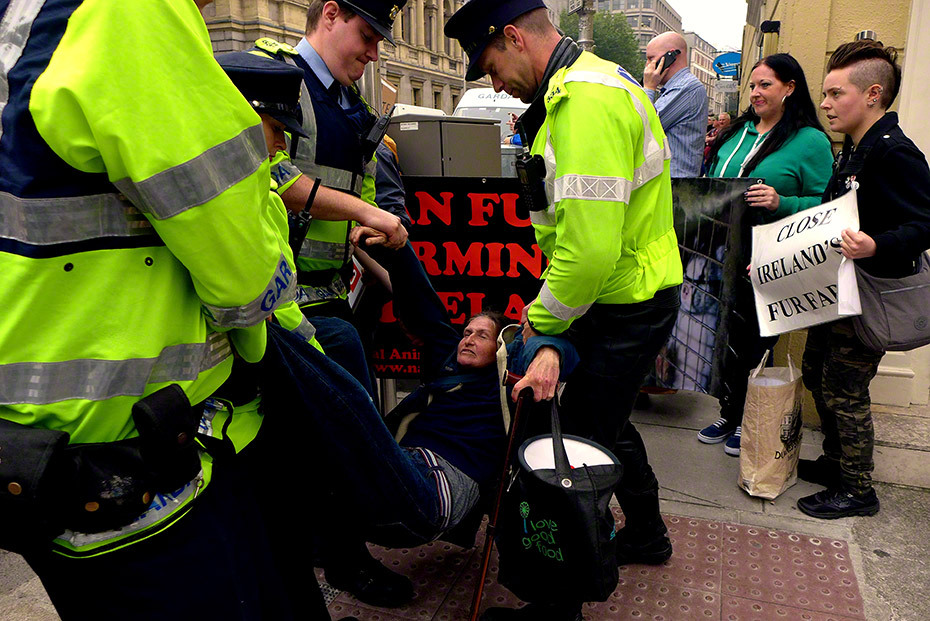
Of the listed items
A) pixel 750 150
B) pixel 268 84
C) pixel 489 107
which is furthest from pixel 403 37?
pixel 268 84

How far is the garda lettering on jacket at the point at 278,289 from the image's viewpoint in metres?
1.35

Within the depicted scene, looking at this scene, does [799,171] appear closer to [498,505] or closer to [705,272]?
[705,272]

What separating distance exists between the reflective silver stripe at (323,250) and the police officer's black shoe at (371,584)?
4.02ft

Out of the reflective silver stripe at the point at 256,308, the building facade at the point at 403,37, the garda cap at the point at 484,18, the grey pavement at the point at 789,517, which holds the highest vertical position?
the building facade at the point at 403,37

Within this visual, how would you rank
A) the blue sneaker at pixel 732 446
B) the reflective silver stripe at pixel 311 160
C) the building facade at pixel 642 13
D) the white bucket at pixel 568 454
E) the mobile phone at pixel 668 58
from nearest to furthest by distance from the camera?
the white bucket at pixel 568 454, the reflective silver stripe at pixel 311 160, the blue sneaker at pixel 732 446, the mobile phone at pixel 668 58, the building facade at pixel 642 13

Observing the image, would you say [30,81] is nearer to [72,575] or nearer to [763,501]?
[72,575]

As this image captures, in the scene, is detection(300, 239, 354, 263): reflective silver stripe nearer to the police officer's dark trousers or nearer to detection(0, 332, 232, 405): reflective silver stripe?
the police officer's dark trousers

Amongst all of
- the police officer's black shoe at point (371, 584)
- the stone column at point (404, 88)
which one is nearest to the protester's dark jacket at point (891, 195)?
the police officer's black shoe at point (371, 584)

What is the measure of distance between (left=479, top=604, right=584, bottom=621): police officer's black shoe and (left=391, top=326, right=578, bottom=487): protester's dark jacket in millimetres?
476

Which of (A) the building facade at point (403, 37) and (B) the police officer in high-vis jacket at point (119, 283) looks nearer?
(B) the police officer in high-vis jacket at point (119, 283)

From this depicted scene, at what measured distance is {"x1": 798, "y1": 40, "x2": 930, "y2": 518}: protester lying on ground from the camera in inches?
116

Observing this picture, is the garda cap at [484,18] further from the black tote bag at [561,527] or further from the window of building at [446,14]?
the window of building at [446,14]

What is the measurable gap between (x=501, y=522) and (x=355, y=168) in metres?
1.42

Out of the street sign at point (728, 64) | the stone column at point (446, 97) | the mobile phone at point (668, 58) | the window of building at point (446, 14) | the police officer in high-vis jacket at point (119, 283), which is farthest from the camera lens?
the window of building at point (446, 14)
